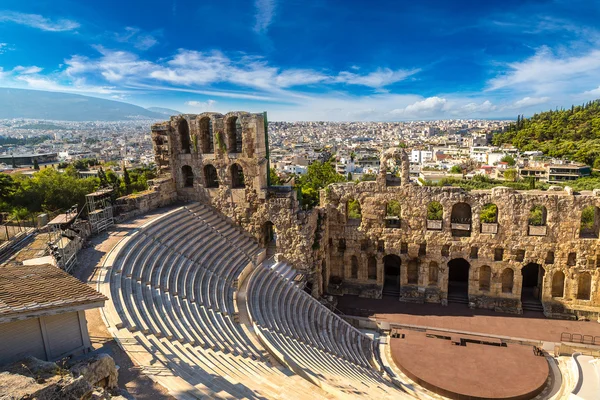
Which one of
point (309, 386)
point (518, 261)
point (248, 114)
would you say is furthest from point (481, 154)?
point (309, 386)

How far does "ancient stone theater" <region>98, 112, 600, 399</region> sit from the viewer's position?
1520 centimetres

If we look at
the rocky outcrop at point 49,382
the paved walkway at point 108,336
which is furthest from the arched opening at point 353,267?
the rocky outcrop at point 49,382

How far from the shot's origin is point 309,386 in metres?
12.3

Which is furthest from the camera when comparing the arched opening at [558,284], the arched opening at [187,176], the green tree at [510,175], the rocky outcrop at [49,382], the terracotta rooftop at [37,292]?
the green tree at [510,175]

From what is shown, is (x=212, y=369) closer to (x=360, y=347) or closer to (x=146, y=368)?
(x=146, y=368)

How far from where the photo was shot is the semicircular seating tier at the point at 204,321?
1086 cm

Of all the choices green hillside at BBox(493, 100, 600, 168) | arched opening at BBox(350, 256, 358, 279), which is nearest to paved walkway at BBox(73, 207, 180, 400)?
arched opening at BBox(350, 256, 358, 279)

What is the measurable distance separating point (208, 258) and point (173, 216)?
3734 mm

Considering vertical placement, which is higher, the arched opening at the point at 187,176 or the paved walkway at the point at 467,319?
the arched opening at the point at 187,176

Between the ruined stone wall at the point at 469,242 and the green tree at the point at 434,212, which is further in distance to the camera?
the green tree at the point at 434,212

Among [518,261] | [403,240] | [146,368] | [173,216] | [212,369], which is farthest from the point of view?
[403,240]

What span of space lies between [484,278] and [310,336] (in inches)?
531

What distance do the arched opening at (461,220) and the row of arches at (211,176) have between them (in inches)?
556

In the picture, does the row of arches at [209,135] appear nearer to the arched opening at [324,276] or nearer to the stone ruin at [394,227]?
the stone ruin at [394,227]
